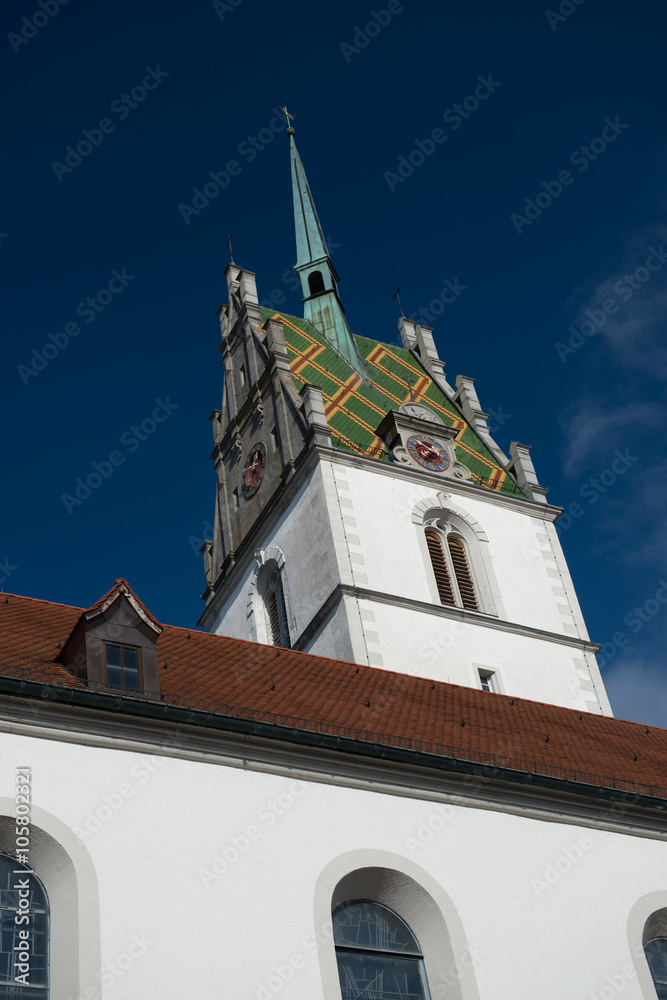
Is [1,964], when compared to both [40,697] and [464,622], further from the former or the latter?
[464,622]

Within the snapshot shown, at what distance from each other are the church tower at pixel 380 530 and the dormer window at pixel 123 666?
32.5 feet

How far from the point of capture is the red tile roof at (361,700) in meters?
14.3

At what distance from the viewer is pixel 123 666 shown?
1373 centimetres

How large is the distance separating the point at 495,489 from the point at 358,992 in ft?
62.0

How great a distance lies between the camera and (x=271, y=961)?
11.2 meters

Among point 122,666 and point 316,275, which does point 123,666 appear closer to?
point 122,666

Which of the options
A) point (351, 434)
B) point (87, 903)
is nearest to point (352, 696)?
point (87, 903)

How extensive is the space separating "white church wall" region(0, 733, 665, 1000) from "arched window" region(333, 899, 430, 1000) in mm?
210

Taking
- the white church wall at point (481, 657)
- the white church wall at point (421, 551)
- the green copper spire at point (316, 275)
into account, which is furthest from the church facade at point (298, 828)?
the green copper spire at point (316, 275)

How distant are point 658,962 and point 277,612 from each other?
14803 mm

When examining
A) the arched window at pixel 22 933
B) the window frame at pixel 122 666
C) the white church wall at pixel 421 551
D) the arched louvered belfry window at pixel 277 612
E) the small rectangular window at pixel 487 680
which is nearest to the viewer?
the arched window at pixel 22 933

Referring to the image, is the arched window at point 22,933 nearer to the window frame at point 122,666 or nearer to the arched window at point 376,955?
the window frame at point 122,666

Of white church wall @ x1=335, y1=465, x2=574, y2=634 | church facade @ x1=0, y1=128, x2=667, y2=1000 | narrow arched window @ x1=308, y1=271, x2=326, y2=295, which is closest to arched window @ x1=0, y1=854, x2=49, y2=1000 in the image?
church facade @ x1=0, y1=128, x2=667, y2=1000

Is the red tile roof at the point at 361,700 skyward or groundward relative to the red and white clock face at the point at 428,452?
groundward
